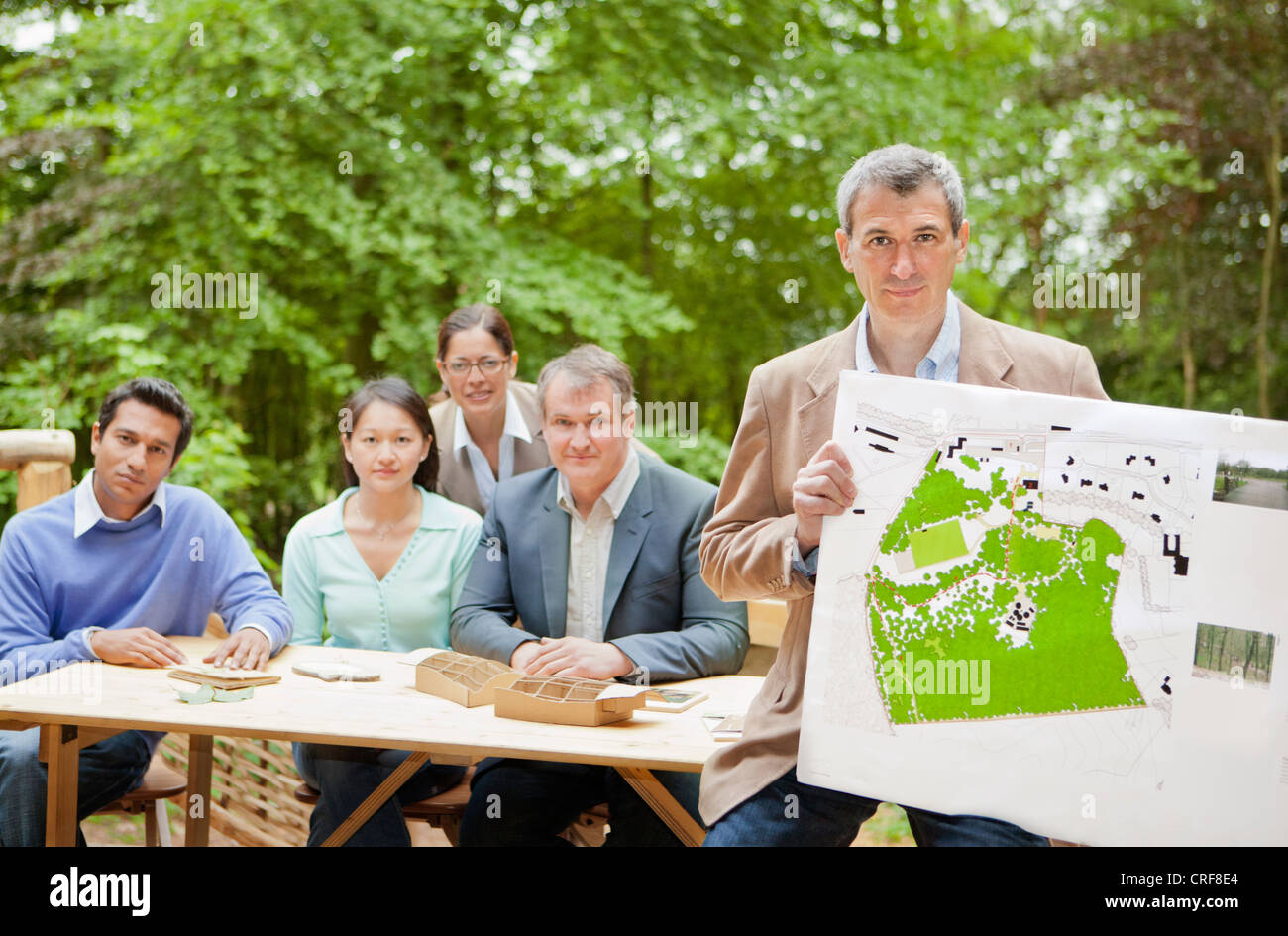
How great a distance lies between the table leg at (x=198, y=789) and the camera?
4062 mm

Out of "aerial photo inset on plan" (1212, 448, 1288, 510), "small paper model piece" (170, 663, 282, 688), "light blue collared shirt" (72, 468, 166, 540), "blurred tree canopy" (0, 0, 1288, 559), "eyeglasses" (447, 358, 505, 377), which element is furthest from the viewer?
"blurred tree canopy" (0, 0, 1288, 559)

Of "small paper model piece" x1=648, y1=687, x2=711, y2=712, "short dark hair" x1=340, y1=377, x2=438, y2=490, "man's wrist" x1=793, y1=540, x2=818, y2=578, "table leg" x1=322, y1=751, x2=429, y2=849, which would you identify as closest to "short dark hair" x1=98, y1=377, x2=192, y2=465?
"short dark hair" x1=340, y1=377, x2=438, y2=490

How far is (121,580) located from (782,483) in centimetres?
239

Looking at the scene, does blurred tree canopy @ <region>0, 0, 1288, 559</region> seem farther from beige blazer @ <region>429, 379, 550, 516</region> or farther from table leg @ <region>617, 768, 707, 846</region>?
table leg @ <region>617, 768, 707, 846</region>

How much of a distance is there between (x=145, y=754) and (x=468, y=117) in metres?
5.27

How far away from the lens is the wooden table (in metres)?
2.92

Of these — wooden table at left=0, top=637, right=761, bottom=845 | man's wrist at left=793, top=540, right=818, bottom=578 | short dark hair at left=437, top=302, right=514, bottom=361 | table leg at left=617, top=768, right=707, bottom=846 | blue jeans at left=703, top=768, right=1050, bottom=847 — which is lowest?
table leg at left=617, top=768, right=707, bottom=846

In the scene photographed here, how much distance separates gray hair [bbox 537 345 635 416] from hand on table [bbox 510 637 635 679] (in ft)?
2.58

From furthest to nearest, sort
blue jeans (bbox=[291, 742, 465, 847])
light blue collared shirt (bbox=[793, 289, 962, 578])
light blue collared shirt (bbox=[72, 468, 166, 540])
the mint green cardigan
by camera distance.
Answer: the mint green cardigan, light blue collared shirt (bbox=[72, 468, 166, 540]), blue jeans (bbox=[291, 742, 465, 847]), light blue collared shirt (bbox=[793, 289, 962, 578])

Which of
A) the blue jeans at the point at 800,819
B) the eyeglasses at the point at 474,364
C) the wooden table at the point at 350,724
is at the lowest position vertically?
the blue jeans at the point at 800,819

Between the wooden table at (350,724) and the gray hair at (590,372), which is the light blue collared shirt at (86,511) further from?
the gray hair at (590,372)

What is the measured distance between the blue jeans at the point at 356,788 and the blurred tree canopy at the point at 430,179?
10.8 feet

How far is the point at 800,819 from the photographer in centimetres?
261

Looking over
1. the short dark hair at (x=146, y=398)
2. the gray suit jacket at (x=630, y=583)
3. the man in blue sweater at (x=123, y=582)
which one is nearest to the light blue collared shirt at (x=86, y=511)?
the man in blue sweater at (x=123, y=582)
